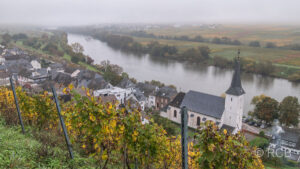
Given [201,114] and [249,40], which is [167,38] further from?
[201,114]

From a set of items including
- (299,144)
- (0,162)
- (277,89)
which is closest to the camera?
(0,162)

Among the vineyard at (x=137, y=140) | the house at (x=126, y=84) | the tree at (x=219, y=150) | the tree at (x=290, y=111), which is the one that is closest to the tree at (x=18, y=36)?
the house at (x=126, y=84)

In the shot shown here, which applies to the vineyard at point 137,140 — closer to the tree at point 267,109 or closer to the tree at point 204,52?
the tree at point 267,109

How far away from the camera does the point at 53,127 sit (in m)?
8.71

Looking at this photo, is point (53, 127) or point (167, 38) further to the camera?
point (167, 38)

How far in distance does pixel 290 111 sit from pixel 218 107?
945 cm

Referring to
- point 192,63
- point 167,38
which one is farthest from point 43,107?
point 167,38

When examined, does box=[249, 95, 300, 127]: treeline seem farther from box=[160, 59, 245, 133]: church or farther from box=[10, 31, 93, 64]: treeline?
box=[10, 31, 93, 64]: treeline

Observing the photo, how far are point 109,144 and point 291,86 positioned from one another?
147 ft

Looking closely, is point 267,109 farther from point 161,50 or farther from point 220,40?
point 220,40

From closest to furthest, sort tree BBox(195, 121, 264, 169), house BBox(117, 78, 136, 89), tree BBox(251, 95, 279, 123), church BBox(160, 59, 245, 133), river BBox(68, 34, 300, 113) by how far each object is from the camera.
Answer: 1. tree BBox(195, 121, 264, 169)
2. church BBox(160, 59, 245, 133)
3. tree BBox(251, 95, 279, 123)
4. house BBox(117, 78, 136, 89)
5. river BBox(68, 34, 300, 113)

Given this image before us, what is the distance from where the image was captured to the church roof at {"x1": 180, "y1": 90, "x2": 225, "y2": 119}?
960 inches

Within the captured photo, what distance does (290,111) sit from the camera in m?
27.4

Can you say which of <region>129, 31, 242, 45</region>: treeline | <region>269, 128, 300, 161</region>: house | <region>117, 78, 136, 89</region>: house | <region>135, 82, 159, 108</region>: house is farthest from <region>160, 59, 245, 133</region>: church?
<region>129, 31, 242, 45</region>: treeline
